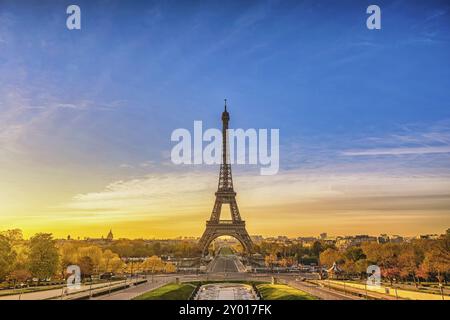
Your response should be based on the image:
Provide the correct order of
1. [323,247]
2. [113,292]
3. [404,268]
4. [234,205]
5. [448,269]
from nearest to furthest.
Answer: [113,292] → [448,269] → [404,268] → [234,205] → [323,247]

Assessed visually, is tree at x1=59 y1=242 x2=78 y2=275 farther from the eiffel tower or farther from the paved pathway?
the eiffel tower

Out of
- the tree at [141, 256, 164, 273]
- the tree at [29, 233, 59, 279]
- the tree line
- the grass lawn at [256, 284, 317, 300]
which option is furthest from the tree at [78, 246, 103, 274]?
the grass lawn at [256, 284, 317, 300]

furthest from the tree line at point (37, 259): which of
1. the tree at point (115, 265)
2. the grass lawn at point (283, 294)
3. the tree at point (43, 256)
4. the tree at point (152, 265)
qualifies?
the grass lawn at point (283, 294)

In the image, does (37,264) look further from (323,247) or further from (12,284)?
(323,247)

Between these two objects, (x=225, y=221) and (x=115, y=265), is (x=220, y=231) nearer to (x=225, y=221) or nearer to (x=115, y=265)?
(x=225, y=221)

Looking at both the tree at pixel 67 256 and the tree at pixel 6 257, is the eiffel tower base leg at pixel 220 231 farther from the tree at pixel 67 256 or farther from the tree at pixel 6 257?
the tree at pixel 6 257
